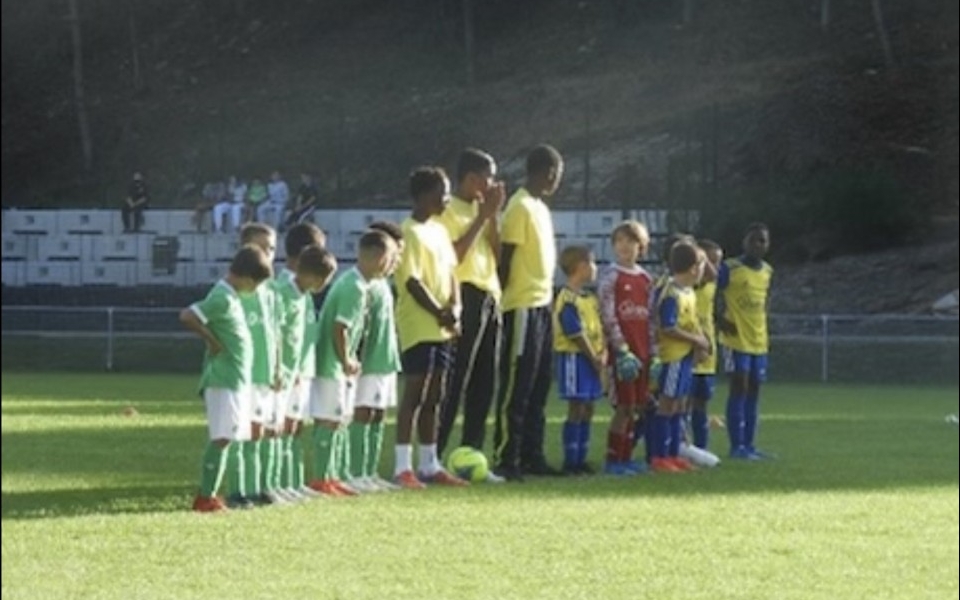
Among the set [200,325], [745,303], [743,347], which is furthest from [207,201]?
[743,347]

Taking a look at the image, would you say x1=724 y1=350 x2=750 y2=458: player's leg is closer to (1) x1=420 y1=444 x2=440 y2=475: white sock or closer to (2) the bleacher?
(2) the bleacher

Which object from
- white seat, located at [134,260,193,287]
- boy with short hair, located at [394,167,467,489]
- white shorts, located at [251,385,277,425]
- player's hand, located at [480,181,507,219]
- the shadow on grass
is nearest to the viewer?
white seat, located at [134,260,193,287]

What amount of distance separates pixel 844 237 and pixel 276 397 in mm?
2810

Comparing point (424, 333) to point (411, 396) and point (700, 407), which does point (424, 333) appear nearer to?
point (411, 396)

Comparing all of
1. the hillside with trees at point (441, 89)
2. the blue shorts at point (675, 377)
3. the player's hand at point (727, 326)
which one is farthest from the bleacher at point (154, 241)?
the player's hand at point (727, 326)

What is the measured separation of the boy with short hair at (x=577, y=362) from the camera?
12688 millimetres

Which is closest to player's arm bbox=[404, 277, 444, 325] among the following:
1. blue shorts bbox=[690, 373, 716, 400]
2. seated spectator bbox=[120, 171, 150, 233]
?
blue shorts bbox=[690, 373, 716, 400]

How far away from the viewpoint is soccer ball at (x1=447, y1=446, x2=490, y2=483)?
11.6m

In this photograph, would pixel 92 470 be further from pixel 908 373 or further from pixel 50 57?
pixel 908 373

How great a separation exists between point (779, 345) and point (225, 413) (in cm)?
1692

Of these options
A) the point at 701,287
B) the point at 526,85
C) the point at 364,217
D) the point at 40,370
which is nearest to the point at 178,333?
the point at 40,370

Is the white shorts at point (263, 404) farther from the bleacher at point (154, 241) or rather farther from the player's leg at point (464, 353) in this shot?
the player's leg at point (464, 353)

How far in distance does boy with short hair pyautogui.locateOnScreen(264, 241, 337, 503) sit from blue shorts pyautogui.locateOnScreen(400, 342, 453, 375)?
2.33ft

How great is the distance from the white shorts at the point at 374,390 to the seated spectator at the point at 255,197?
3.60m
